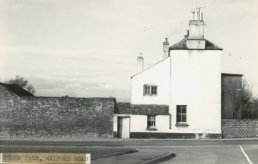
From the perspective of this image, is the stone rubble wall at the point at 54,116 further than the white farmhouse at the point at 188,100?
No

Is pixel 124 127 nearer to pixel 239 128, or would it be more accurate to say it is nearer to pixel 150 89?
pixel 150 89

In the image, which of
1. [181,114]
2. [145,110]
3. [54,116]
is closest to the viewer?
[54,116]

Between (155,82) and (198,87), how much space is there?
4.22 meters

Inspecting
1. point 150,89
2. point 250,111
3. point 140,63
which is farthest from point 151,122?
point 250,111

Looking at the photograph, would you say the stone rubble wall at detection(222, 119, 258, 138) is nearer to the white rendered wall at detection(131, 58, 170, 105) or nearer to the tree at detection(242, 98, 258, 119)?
the white rendered wall at detection(131, 58, 170, 105)

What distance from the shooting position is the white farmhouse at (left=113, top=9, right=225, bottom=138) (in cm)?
4588

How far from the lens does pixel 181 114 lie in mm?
46562

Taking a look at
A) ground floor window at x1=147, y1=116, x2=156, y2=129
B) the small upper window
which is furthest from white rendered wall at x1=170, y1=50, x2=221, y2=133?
the small upper window

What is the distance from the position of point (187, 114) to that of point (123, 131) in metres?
6.34

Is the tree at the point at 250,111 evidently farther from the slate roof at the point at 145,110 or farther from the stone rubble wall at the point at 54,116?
the stone rubble wall at the point at 54,116

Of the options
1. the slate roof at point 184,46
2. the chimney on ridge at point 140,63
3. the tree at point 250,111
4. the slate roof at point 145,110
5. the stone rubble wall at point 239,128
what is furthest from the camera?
the tree at point 250,111

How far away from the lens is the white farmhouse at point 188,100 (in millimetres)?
45875

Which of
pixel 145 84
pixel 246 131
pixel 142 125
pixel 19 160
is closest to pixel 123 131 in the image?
pixel 142 125
